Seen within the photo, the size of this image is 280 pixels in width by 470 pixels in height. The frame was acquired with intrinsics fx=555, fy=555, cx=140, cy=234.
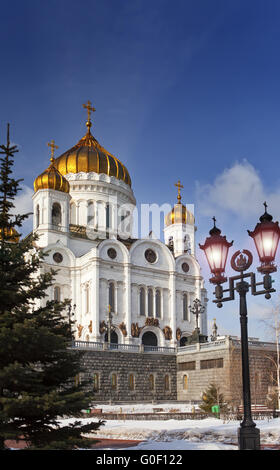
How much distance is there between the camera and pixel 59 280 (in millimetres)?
51500

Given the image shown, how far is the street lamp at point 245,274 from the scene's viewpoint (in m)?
10.1

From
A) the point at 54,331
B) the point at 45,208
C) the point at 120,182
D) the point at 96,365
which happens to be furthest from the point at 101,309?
the point at 54,331

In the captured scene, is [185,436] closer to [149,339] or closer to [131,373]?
[131,373]

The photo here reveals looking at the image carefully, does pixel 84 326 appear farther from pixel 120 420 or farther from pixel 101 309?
pixel 120 420

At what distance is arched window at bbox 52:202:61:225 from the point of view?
178ft

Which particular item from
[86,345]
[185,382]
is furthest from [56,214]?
[185,382]

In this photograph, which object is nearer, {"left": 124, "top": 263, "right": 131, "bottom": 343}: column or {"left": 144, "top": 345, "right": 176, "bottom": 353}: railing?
{"left": 144, "top": 345, "right": 176, "bottom": 353}: railing

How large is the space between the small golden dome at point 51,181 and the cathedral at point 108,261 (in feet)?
0.32

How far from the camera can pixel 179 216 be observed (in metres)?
63.7

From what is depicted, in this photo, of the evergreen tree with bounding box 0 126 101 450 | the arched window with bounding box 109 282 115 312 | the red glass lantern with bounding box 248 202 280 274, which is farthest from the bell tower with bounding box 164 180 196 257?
the red glass lantern with bounding box 248 202 280 274

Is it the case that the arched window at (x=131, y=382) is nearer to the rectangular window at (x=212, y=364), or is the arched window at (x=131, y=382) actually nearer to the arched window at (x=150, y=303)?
the rectangular window at (x=212, y=364)

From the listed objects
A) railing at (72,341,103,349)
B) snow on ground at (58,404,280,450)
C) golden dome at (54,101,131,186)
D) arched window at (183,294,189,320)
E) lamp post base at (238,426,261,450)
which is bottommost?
snow on ground at (58,404,280,450)

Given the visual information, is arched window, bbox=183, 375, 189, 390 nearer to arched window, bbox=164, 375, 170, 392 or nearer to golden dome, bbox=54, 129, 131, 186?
arched window, bbox=164, 375, 170, 392
